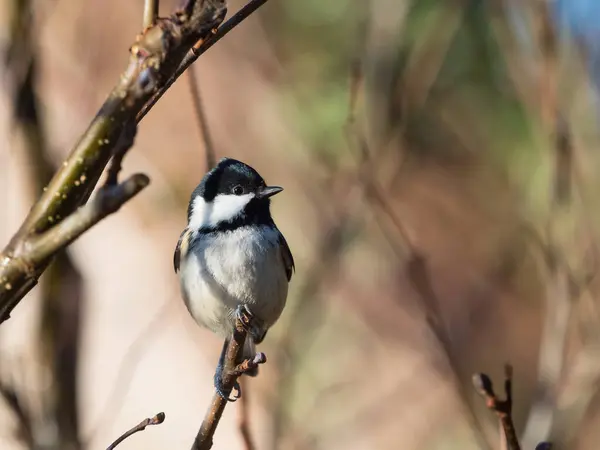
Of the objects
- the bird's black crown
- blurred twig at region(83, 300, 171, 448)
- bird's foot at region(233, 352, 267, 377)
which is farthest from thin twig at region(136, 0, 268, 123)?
blurred twig at region(83, 300, 171, 448)

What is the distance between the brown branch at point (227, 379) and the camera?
1604mm

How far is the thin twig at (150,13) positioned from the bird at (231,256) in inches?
46.6

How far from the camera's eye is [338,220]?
303 centimetres

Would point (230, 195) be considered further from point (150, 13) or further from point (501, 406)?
point (501, 406)

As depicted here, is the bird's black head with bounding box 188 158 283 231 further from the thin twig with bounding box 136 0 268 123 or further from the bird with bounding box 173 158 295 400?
the thin twig with bounding box 136 0 268 123

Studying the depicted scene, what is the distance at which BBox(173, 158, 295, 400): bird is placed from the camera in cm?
228

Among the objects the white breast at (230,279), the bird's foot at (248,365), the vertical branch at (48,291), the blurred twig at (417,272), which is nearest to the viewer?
the bird's foot at (248,365)

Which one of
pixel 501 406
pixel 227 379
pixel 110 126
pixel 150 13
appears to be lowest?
→ pixel 501 406

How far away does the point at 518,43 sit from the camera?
2.75 meters

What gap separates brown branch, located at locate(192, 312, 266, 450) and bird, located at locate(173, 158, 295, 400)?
17.9 inches

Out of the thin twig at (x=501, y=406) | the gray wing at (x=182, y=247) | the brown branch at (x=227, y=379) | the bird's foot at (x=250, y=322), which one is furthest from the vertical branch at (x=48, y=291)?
the thin twig at (x=501, y=406)

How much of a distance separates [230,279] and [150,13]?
1281 millimetres

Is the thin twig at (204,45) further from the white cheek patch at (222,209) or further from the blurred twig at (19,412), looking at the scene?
the white cheek patch at (222,209)

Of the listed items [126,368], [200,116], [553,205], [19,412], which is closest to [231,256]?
[200,116]
